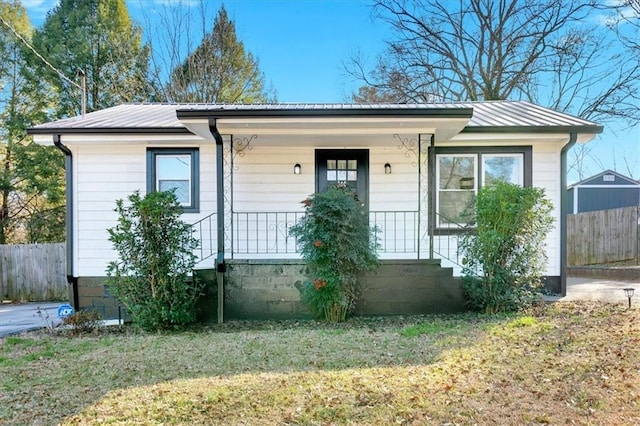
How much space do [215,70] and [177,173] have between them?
1122 centimetres

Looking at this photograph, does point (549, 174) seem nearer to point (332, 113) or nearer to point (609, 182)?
point (332, 113)

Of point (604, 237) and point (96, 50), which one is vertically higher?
point (96, 50)

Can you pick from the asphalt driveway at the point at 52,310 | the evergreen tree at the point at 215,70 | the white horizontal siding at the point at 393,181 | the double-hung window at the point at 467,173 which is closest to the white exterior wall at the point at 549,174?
the double-hung window at the point at 467,173

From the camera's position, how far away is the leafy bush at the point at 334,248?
20.6 ft

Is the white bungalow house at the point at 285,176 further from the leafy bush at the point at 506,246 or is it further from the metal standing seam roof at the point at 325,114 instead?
the leafy bush at the point at 506,246

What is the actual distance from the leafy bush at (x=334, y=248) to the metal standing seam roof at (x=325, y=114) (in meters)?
1.35

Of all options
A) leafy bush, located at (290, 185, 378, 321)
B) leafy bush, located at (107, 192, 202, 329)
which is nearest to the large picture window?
leafy bush, located at (107, 192, 202, 329)

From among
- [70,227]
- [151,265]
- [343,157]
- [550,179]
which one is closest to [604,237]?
[550,179]

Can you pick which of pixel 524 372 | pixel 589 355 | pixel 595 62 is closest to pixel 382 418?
pixel 524 372

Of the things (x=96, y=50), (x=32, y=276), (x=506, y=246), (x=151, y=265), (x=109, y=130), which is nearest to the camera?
(x=151, y=265)

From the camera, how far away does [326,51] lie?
18547mm

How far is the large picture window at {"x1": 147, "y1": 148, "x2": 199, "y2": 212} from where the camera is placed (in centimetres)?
793

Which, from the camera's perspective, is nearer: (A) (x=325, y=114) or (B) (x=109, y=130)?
(A) (x=325, y=114)

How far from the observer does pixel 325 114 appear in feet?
20.4
